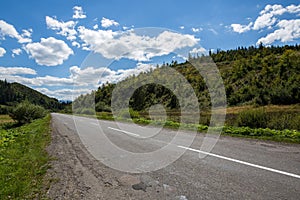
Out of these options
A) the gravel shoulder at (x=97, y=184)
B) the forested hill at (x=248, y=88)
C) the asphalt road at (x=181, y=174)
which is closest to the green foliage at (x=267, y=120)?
the asphalt road at (x=181, y=174)

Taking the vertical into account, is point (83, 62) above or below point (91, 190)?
above

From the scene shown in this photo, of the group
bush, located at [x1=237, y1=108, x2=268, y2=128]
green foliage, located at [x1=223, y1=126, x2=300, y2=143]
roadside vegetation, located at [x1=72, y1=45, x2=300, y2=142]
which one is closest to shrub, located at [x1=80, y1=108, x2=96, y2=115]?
roadside vegetation, located at [x1=72, y1=45, x2=300, y2=142]

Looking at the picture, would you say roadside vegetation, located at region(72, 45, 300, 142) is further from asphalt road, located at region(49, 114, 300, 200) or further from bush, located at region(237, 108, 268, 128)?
asphalt road, located at region(49, 114, 300, 200)

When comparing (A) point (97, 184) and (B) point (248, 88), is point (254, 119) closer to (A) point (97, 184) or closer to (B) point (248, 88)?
(A) point (97, 184)

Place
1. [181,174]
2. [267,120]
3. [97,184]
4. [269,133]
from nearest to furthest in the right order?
[97,184], [181,174], [269,133], [267,120]

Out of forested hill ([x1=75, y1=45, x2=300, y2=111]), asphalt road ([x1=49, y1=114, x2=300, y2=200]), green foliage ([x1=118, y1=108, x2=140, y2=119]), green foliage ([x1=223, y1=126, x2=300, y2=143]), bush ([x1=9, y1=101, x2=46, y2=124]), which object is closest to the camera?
asphalt road ([x1=49, y1=114, x2=300, y2=200])

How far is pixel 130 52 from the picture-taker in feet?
37.2

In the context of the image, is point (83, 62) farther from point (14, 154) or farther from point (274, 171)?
point (274, 171)

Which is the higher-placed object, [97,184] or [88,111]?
[88,111]

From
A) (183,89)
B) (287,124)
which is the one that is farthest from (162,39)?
(183,89)

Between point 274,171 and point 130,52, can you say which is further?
point 130,52

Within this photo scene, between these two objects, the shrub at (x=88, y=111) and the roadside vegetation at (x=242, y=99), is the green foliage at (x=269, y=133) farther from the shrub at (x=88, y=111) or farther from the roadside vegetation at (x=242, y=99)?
the shrub at (x=88, y=111)

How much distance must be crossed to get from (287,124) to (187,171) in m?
8.54

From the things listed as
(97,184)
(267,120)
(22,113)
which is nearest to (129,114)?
(267,120)
